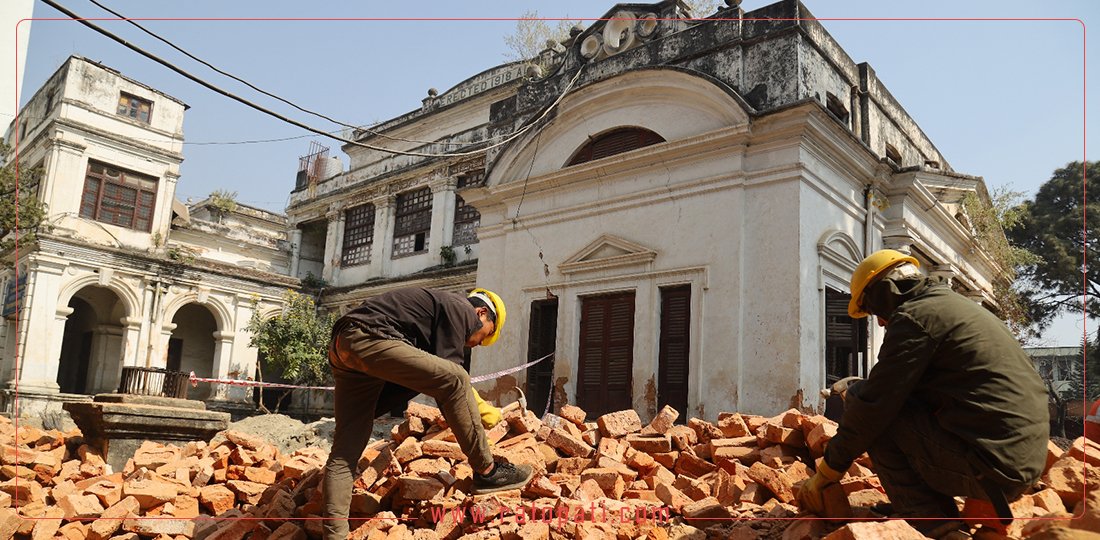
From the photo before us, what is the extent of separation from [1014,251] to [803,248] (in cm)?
805

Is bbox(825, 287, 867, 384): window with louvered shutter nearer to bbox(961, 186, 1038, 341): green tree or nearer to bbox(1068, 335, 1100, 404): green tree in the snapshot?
bbox(961, 186, 1038, 341): green tree

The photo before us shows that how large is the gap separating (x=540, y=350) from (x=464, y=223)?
26.0ft

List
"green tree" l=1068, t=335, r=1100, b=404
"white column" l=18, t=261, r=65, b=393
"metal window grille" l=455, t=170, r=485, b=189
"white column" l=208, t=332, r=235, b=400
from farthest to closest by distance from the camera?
"white column" l=208, t=332, r=235, b=400 → "metal window grille" l=455, t=170, r=485, b=189 → "white column" l=18, t=261, r=65, b=393 → "green tree" l=1068, t=335, r=1100, b=404

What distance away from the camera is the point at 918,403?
136 inches

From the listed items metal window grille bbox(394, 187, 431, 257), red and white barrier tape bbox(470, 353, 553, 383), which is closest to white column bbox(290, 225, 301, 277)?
metal window grille bbox(394, 187, 431, 257)

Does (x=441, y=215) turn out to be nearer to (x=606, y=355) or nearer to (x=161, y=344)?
(x=161, y=344)

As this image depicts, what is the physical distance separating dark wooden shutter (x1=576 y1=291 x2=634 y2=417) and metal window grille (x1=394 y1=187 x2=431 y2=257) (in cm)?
956

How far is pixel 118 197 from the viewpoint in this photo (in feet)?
66.4

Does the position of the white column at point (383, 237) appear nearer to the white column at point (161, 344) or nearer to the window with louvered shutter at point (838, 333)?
the white column at point (161, 344)

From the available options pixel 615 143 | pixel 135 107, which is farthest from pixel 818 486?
pixel 135 107

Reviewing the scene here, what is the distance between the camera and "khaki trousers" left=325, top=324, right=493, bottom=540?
4188mm

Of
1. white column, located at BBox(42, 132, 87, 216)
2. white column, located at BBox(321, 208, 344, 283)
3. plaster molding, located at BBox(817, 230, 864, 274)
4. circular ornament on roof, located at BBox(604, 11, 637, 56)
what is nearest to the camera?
plaster molding, located at BBox(817, 230, 864, 274)

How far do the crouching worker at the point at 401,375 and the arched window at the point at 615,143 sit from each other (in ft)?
22.0

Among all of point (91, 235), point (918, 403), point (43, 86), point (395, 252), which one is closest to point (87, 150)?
point (91, 235)
